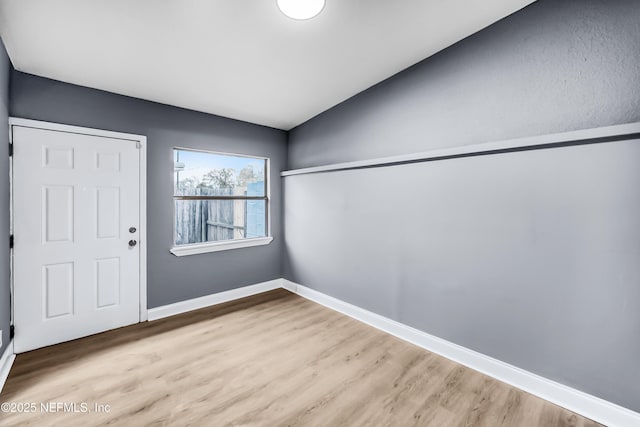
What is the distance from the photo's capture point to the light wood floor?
5.38ft

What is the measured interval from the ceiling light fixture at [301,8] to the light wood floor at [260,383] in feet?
8.76

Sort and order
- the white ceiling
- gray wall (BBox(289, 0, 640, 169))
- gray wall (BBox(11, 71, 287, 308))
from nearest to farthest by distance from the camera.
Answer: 1. gray wall (BBox(289, 0, 640, 169))
2. the white ceiling
3. gray wall (BBox(11, 71, 287, 308))

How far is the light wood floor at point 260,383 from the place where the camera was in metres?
1.64

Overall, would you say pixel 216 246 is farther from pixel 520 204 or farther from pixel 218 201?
pixel 520 204

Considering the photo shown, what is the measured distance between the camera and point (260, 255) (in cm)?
388

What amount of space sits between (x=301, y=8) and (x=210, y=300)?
3194mm

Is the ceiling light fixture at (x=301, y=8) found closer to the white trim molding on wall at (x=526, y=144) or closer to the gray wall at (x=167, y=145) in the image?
the white trim molding on wall at (x=526, y=144)

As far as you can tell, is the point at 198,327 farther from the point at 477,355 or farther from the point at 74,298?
the point at 477,355

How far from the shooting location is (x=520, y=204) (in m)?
1.93

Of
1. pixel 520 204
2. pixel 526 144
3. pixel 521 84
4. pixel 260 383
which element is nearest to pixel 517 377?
pixel 520 204

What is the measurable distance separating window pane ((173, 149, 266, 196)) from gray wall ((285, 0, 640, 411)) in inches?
Answer: 63.2

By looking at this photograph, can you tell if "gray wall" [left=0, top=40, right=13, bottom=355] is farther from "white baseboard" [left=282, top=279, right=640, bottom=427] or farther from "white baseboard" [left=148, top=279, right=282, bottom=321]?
"white baseboard" [left=282, top=279, right=640, bottom=427]

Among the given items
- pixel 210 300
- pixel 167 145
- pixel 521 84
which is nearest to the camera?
pixel 521 84

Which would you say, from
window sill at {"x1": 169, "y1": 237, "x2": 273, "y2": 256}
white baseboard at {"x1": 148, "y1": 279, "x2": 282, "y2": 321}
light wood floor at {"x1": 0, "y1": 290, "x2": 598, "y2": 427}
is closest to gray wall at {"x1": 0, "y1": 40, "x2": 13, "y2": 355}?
light wood floor at {"x1": 0, "y1": 290, "x2": 598, "y2": 427}
